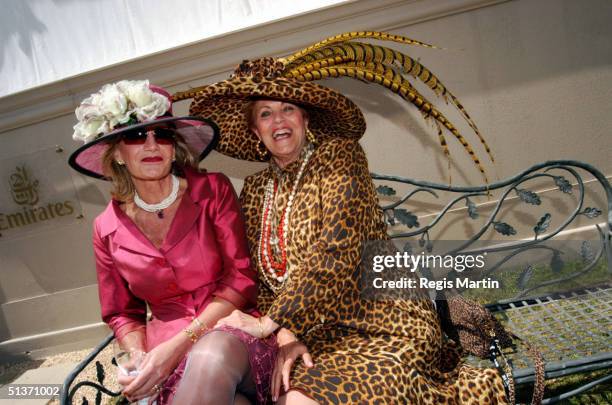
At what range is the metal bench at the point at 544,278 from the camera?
7.43 ft

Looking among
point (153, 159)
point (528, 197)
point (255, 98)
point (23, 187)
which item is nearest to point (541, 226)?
point (528, 197)

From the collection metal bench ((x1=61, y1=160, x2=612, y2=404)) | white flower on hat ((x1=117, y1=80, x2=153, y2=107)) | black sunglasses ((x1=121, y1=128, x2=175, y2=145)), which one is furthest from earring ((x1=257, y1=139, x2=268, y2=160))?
metal bench ((x1=61, y1=160, x2=612, y2=404))

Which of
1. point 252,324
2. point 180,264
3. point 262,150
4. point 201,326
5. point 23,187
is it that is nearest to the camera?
point 252,324

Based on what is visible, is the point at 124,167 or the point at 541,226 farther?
the point at 541,226

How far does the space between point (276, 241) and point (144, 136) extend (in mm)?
796

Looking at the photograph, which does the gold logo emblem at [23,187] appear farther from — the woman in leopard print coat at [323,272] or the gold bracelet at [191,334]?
the gold bracelet at [191,334]

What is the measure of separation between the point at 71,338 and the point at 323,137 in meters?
3.51

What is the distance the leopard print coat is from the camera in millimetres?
1860

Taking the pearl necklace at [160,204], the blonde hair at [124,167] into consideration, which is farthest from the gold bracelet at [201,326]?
the blonde hair at [124,167]

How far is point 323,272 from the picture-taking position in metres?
2.04

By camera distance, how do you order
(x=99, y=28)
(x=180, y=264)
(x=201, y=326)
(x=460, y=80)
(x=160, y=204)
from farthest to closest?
1. (x=99, y=28)
2. (x=460, y=80)
3. (x=160, y=204)
4. (x=180, y=264)
5. (x=201, y=326)

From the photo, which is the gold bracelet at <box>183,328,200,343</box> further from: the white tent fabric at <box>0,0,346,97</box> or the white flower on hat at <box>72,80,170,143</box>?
the white tent fabric at <box>0,0,346,97</box>

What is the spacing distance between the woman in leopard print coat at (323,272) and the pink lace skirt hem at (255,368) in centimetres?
4

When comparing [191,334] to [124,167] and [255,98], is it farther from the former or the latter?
[255,98]
